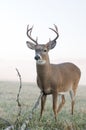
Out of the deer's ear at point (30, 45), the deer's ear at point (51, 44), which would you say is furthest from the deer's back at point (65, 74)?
the deer's ear at point (30, 45)

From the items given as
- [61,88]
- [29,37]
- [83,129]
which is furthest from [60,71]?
[83,129]

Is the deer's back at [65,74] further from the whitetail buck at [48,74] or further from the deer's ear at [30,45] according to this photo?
the deer's ear at [30,45]

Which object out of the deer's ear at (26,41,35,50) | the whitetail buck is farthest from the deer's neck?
the deer's ear at (26,41,35,50)

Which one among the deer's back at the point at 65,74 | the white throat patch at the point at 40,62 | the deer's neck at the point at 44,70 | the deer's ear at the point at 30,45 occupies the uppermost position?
the deer's ear at the point at 30,45

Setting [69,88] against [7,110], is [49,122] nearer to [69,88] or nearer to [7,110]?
[69,88]

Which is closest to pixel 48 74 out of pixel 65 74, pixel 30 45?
pixel 30 45

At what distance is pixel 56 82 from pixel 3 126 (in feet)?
6.48

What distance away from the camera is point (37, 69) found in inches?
406

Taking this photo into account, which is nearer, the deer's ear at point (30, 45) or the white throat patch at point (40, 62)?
the white throat patch at point (40, 62)

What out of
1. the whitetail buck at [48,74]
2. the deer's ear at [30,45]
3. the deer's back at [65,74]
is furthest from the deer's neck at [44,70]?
the deer's ear at [30,45]

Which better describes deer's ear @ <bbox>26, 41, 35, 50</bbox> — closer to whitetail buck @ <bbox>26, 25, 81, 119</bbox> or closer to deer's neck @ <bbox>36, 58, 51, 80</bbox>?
whitetail buck @ <bbox>26, 25, 81, 119</bbox>

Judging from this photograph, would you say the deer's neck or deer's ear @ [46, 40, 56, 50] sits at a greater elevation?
deer's ear @ [46, 40, 56, 50]

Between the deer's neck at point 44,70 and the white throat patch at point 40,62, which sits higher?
the white throat patch at point 40,62

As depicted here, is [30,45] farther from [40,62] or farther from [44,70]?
[44,70]
